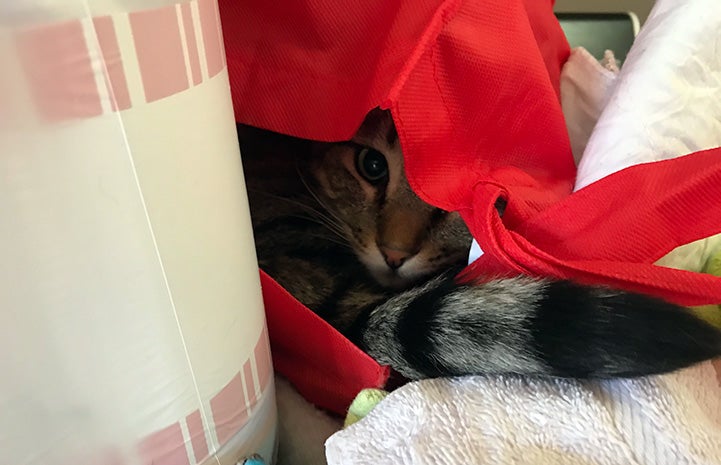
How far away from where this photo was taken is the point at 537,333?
50cm

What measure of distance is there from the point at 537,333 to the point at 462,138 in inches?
8.0

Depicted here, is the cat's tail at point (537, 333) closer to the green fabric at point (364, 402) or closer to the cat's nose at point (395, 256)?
the green fabric at point (364, 402)

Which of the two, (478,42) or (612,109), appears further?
(612,109)

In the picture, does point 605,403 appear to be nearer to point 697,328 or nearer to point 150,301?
point 697,328

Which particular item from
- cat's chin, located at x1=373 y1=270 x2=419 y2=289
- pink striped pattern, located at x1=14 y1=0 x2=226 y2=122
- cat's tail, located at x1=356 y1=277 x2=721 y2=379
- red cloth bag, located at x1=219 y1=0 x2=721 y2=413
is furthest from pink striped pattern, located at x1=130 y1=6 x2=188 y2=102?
cat's chin, located at x1=373 y1=270 x2=419 y2=289

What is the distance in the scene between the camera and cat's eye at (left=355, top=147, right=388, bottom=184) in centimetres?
84

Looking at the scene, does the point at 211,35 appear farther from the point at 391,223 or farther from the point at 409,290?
the point at 391,223

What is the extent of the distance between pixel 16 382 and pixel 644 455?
0.41m

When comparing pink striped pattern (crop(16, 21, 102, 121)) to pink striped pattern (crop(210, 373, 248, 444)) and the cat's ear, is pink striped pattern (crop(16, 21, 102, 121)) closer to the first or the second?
pink striped pattern (crop(210, 373, 248, 444))

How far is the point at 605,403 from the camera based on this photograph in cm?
48

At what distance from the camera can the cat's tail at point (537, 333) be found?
46 centimetres

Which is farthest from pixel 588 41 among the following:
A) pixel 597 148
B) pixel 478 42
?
pixel 478 42

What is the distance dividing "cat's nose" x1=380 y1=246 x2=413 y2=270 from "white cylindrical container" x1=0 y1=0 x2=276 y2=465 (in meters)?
0.37

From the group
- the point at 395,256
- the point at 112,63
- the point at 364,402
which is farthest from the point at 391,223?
the point at 112,63
